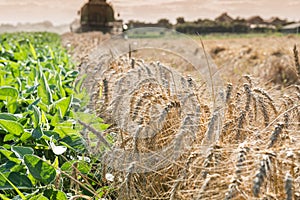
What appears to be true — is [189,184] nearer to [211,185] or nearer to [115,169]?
[211,185]

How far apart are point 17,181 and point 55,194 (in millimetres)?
272

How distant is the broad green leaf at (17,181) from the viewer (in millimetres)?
2168

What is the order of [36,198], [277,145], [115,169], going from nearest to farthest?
[277,145], [36,198], [115,169]

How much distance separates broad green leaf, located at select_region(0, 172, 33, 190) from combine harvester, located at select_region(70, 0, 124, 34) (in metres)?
31.5

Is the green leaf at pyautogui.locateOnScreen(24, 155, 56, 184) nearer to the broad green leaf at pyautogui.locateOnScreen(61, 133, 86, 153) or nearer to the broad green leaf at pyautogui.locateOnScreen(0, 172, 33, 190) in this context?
the broad green leaf at pyautogui.locateOnScreen(0, 172, 33, 190)

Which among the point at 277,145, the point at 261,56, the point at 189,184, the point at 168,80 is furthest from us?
the point at 261,56

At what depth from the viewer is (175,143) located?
169 centimetres

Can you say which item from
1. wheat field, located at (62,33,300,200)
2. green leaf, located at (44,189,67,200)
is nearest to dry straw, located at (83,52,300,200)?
wheat field, located at (62,33,300,200)

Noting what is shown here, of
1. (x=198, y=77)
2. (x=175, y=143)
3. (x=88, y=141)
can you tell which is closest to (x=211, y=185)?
(x=175, y=143)

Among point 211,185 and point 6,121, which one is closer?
point 211,185

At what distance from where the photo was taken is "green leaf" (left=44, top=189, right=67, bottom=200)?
2.00 m

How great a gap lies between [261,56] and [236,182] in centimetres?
1158

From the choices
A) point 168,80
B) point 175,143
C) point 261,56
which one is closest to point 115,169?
point 175,143

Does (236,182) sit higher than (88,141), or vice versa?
(236,182)
